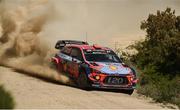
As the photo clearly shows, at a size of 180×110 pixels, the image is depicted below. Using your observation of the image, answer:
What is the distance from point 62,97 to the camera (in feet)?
54.3

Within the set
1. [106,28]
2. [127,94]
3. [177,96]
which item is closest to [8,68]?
[127,94]

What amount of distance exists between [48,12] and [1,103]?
15318mm

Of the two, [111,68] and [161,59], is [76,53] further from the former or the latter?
[161,59]

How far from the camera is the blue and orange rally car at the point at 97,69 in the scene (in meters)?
18.7

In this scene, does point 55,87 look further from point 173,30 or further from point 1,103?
point 173,30

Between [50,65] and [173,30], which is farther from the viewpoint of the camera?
[173,30]

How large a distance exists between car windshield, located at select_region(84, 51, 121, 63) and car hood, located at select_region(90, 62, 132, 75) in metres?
0.53

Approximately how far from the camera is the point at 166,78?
22.2 metres

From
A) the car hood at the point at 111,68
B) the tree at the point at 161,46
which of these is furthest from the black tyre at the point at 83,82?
the tree at the point at 161,46

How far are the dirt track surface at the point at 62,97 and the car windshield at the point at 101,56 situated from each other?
1.29m

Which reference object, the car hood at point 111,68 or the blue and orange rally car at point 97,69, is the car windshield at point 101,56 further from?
the car hood at point 111,68

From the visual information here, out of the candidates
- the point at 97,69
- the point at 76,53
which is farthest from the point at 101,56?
the point at 97,69

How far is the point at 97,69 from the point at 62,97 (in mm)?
2612

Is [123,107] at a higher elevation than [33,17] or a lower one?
lower
